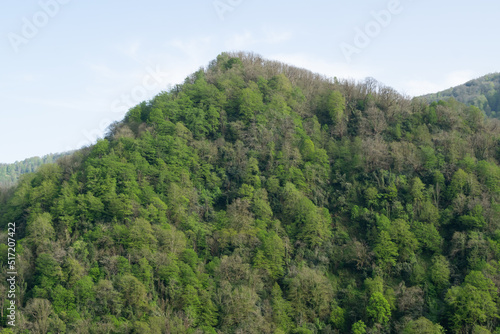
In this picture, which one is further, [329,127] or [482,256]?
[329,127]

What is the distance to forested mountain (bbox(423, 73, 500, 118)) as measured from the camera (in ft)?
402

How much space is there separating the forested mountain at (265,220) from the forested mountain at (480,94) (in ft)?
146

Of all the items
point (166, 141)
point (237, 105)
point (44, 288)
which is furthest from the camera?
point (237, 105)

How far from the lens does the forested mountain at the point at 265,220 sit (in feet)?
178

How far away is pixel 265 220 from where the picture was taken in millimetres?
66500

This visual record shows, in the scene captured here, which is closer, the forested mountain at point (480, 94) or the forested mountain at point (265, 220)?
the forested mountain at point (265, 220)

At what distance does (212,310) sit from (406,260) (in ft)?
88.0

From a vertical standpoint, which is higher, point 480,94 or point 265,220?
point 480,94

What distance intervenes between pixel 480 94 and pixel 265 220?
99463 millimetres

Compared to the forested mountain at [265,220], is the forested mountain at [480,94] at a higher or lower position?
higher

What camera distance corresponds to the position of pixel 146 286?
55750 millimetres

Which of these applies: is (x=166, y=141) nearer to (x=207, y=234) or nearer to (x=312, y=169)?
(x=207, y=234)

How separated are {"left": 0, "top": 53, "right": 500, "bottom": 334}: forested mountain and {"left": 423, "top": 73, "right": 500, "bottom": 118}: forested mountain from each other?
1747 inches

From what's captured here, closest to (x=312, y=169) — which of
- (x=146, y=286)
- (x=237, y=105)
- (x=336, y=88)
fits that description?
(x=237, y=105)
